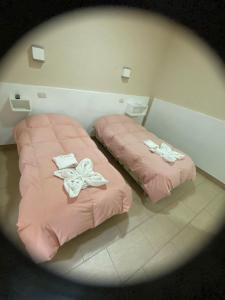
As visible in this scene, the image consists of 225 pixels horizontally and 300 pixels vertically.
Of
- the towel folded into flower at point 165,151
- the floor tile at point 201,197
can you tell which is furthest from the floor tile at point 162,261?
the towel folded into flower at point 165,151

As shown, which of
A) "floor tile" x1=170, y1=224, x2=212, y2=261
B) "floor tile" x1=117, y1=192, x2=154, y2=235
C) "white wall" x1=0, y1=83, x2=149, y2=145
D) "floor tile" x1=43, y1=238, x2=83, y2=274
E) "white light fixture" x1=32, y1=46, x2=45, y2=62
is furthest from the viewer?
"white wall" x1=0, y1=83, x2=149, y2=145

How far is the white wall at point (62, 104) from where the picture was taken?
178 centimetres

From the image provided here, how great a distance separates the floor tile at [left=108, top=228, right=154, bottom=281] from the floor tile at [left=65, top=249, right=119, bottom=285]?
50 mm

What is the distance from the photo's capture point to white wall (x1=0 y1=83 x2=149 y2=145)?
178 cm

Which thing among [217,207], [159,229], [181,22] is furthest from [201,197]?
[181,22]

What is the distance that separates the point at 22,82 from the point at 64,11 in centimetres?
158

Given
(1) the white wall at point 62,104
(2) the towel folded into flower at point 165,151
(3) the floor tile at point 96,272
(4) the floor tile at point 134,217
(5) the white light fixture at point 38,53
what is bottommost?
(3) the floor tile at point 96,272

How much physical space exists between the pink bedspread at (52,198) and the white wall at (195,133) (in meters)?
1.67

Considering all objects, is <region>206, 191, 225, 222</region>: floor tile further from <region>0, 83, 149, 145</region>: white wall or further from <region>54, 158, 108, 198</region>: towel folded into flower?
<region>0, 83, 149, 145</region>: white wall

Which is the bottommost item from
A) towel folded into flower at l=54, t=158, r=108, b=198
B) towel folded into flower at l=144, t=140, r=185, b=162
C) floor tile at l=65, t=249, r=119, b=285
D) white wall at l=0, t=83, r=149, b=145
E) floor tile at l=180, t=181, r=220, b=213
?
floor tile at l=65, t=249, r=119, b=285

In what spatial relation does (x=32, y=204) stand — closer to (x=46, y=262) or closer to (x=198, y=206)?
(x=46, y=262)

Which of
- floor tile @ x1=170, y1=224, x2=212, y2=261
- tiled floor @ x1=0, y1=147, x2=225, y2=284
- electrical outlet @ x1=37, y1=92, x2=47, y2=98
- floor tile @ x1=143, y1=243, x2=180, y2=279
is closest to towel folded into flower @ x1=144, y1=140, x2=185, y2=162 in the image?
tiled floor @ x1=0, y1=147, x2=225, y2=284

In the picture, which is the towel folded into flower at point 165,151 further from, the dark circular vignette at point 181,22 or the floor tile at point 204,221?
the dark circular vignette at point 181,22

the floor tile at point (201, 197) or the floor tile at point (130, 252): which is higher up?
the floor tile at point (201, 197)
